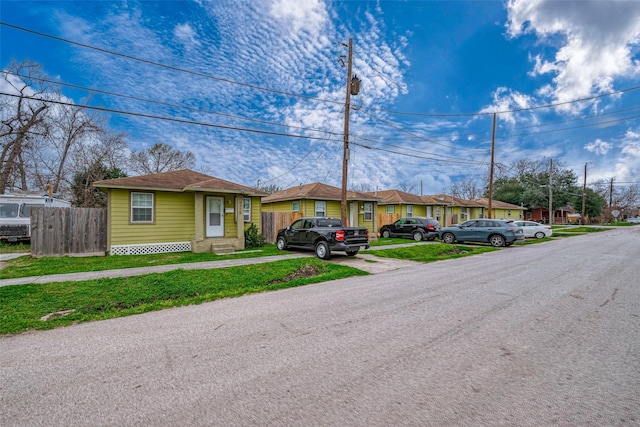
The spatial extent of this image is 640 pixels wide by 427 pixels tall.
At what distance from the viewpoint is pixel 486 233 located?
18.7 m

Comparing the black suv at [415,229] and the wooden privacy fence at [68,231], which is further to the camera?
the black suv at [415,229]

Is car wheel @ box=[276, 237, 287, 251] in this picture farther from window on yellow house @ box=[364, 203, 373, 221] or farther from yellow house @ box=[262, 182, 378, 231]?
window on yellow house @ box=[364, 203, 373, 221]

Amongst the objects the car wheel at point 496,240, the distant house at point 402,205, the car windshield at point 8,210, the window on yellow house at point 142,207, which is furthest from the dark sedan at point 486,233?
the car windshield at point 8,210

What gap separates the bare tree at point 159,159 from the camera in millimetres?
32938

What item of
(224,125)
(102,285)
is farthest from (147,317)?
(224,125)

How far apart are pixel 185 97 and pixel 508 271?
545 inches

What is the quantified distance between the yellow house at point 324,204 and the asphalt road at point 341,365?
554 inches

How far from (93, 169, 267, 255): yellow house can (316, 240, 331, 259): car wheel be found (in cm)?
443

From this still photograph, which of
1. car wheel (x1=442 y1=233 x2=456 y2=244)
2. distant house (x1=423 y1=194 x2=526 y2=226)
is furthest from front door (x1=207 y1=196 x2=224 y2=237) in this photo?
distant house (x1=423 y1=194 x2=526 y2=226)

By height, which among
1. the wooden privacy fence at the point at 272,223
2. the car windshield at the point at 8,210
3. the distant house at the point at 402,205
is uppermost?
the distant house at the point at 402,205

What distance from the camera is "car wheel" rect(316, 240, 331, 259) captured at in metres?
11.9

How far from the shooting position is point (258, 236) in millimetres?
16172

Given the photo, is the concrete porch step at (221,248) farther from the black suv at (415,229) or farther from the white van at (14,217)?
the black suv at (415,229)

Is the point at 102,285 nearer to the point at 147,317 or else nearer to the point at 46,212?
the point at 147,317
